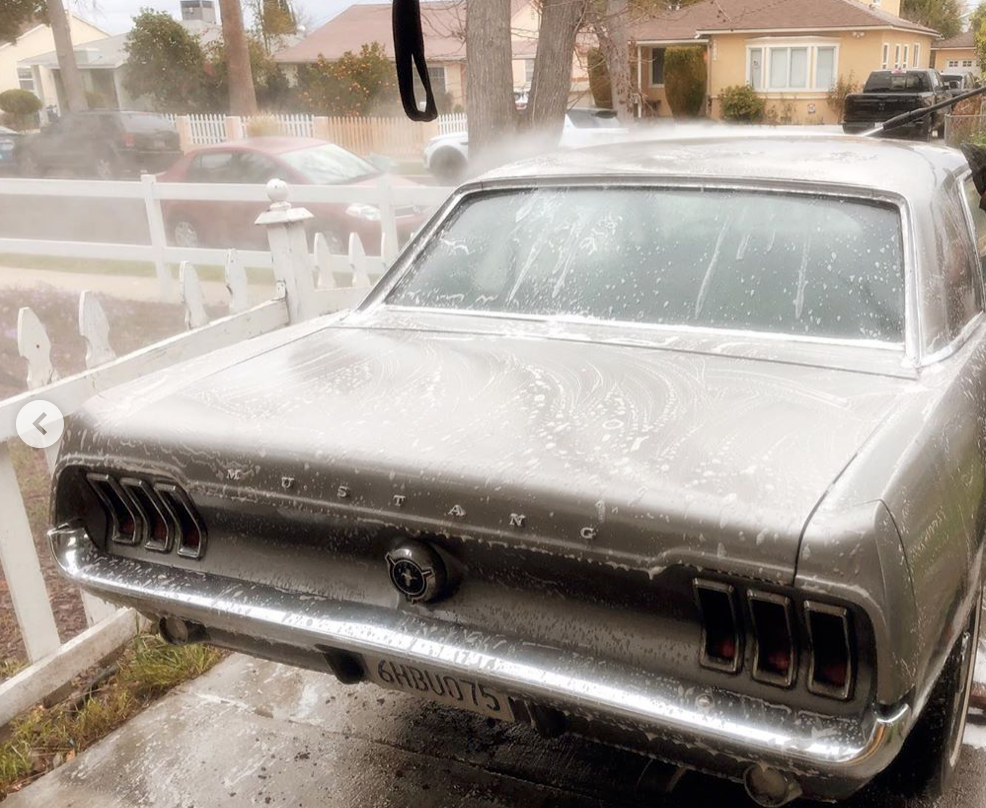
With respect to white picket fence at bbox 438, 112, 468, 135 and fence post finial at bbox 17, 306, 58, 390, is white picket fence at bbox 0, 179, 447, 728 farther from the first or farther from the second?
white picket fence at bbox 438, 112, 468, 135

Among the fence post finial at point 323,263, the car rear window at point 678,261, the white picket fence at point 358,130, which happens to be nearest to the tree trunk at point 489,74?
the fence post finial at point 323,263

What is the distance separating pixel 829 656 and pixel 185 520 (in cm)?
145

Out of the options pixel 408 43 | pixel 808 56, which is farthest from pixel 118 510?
pixel 808 56

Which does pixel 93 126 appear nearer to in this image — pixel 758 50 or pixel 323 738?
pixel 323 738

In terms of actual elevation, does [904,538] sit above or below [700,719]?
above

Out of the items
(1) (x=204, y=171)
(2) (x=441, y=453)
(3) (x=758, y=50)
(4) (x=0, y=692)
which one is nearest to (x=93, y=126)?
(1) (x=204, y=171)

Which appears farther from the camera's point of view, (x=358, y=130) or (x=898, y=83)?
(x=898, y=83)

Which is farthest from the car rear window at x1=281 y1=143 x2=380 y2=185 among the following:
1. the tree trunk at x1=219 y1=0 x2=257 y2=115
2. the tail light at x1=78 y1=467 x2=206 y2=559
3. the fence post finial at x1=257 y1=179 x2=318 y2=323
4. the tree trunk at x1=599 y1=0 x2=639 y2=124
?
the tail light at x1=78 y1=467 x2=206 y2=559

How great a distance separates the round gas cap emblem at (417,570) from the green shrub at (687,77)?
95.8 feet

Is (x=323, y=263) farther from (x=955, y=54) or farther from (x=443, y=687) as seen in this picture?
(x=955, y=54)

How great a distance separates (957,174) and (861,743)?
2.19m

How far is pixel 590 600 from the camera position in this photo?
179 centimetres

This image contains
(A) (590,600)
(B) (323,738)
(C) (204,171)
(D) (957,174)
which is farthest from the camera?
(C) (204,171)

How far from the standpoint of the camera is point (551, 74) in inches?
252
